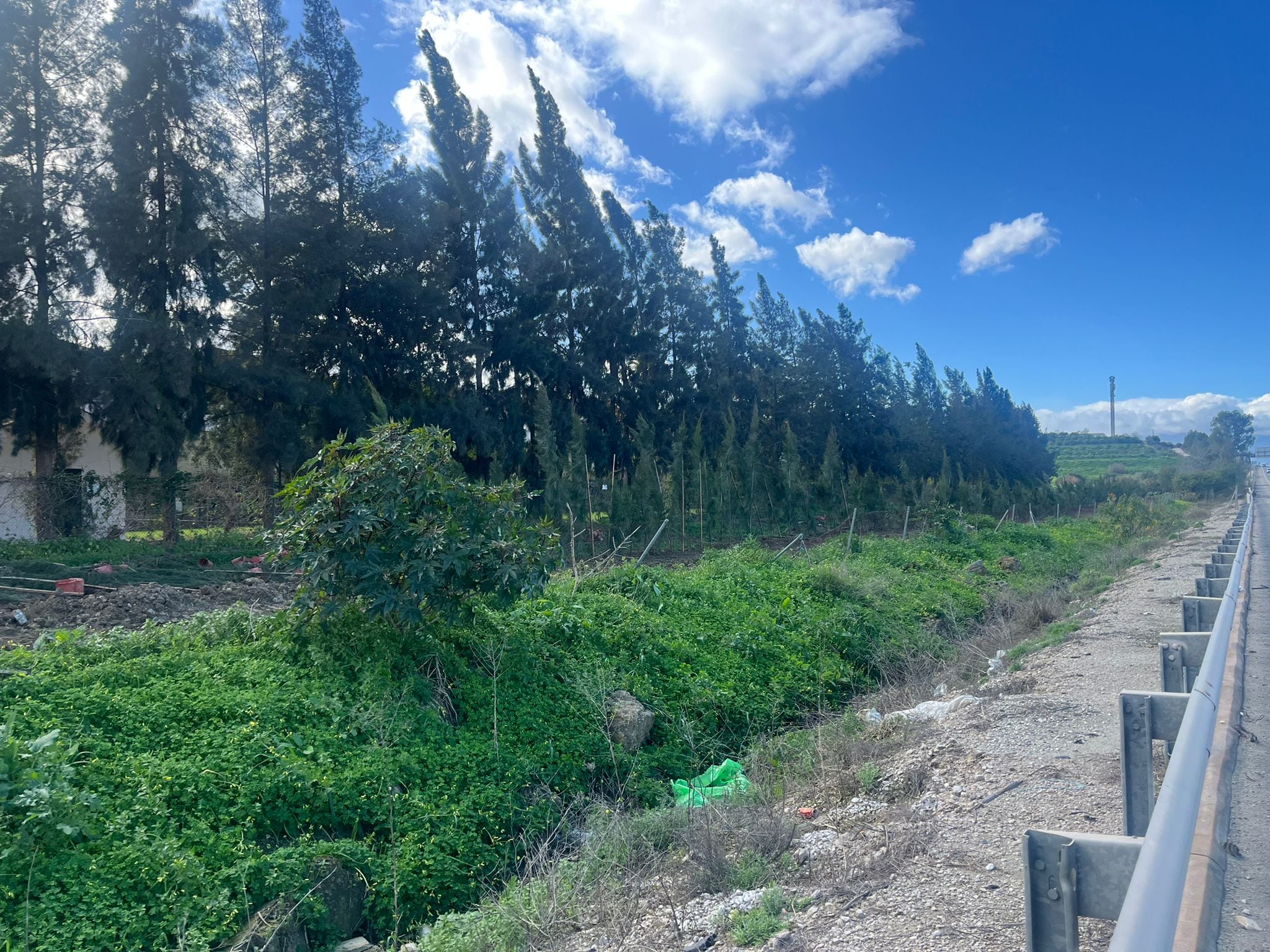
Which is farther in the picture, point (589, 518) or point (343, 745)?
point (589, 518)

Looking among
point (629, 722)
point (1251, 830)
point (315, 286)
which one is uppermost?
point (315, 286)

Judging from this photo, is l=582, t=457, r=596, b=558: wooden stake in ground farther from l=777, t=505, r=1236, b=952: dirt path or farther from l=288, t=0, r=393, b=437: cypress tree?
l=777, t=505, r=1236, b=952: dirt path

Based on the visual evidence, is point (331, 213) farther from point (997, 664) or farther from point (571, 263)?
point (997, 664)

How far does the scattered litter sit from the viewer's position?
24.6 ft

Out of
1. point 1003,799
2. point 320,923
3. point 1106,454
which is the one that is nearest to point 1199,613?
point 1003,799

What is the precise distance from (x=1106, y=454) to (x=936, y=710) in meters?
118

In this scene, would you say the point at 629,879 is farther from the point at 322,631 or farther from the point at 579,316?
the point at 579,316

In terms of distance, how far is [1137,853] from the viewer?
1979mm

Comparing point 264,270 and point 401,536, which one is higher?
point 264,270

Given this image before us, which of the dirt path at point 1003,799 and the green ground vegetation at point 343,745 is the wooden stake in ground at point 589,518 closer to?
the green ground vegetation at point 343,745

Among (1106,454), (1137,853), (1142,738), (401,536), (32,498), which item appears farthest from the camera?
(1106,454)

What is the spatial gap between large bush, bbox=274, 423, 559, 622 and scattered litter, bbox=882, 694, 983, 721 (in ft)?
12.8

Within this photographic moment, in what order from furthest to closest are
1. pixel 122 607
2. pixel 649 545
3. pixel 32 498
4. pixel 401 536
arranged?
pixel 32 498 → pixel 649 545 → pixel 122 607 → pixel 401 536

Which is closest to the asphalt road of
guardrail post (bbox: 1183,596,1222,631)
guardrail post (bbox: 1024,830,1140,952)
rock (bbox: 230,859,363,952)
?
guardrail post (bbox: 1183,596,1222,631)
